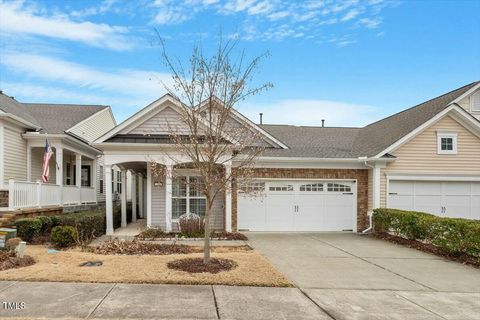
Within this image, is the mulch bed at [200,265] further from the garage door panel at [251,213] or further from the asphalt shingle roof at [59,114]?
the asphalt shingle roof at [59,114]

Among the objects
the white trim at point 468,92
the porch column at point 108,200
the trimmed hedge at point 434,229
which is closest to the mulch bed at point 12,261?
the porch column at point 108,200

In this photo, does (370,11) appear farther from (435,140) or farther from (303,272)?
(303,272)

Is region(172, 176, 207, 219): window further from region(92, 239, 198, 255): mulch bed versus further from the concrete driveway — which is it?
region(92, 239, 198, 255): mulch bed

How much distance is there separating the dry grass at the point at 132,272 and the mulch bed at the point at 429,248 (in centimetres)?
567

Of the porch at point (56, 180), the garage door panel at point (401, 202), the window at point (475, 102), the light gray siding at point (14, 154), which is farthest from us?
the window at point (475, 102)

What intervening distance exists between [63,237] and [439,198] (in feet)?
47.7

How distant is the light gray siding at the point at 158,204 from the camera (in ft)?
55.5

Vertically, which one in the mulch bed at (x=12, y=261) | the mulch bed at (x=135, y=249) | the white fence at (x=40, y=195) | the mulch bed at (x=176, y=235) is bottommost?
the mulch bed at (x=176, y=235)

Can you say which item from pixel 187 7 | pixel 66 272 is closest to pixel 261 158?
pixel 187 7

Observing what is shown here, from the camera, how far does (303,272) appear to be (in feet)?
31.3

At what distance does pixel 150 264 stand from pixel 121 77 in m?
11.2

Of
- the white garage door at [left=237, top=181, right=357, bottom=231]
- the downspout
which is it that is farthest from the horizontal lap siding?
the white garage door at [left=237, top=181, right=357, bottom=231]

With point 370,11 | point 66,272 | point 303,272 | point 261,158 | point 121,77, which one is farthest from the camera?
point 121,77

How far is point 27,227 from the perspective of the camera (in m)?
12.7
